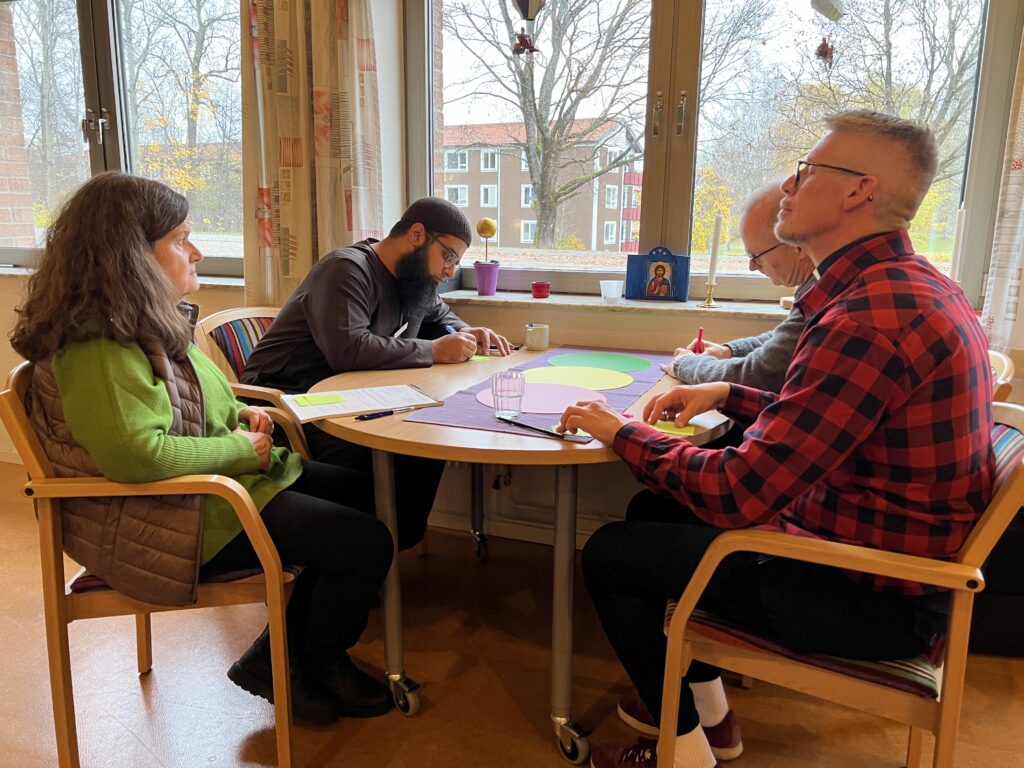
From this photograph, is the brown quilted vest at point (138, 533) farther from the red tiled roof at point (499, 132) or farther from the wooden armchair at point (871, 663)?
the red tiled roof at point (499, 132)

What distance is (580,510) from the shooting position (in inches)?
96.1

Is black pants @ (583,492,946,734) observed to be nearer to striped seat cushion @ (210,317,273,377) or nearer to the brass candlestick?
the brass candlestick

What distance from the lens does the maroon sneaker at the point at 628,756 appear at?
4.64 feet

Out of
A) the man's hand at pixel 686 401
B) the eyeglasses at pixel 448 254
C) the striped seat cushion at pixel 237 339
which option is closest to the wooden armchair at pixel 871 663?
the man's hand at pixel 686 401

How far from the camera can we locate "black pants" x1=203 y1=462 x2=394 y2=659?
4.51 feet

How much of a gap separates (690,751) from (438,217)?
1.48 m

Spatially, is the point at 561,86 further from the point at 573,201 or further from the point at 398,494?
the point at 398,494

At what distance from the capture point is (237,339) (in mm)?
2268

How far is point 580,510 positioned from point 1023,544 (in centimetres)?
123

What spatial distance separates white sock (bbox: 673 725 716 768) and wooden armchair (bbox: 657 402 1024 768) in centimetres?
14

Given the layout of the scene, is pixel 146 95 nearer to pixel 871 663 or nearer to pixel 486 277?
pixel 486 277

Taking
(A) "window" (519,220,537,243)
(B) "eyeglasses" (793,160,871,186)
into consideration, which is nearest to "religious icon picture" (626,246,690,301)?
(A) "window" (519,220,537,243)

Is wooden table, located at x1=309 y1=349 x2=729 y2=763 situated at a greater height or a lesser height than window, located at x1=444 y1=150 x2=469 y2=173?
lesser

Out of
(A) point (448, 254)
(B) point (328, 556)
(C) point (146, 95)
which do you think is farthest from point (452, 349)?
(C) point (146, 95)
